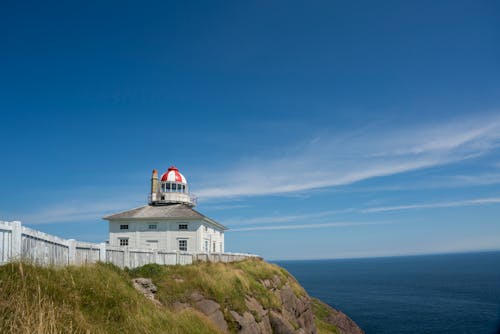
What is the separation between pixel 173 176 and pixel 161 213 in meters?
5.54

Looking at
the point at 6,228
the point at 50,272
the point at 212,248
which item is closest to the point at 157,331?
the point at 50,272

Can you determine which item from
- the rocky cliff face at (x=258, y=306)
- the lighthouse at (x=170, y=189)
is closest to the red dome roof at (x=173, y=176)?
the lighthouse at (x=170, y=189)

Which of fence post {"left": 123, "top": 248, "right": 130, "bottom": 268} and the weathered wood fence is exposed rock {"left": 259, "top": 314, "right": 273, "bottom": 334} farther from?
fence post {"left": 123, "top": 248, "right": 130, "bottom": 268}

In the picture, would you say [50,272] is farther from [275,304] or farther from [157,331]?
[275,304]

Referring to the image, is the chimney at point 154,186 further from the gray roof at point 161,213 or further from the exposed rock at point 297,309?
the exposed rock at point 297,309

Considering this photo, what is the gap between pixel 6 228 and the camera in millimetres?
10531

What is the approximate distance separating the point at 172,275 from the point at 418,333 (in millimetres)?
43578

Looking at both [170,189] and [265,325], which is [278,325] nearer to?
[265,325]

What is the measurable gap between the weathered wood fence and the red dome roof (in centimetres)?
1653

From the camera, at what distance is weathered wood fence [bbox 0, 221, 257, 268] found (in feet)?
34.7

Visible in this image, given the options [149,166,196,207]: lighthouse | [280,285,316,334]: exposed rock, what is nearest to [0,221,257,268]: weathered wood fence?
[280,285,316,334]: exposed rock

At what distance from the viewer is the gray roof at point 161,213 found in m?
35.8

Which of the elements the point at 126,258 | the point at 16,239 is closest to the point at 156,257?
the point at 126,258

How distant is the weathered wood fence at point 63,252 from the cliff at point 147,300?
843 millimetres
